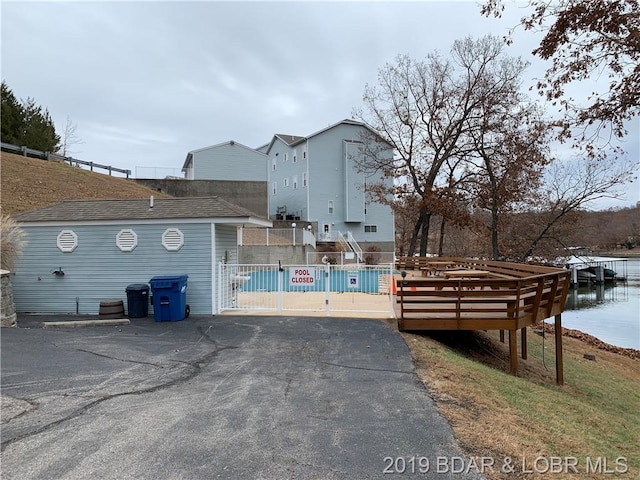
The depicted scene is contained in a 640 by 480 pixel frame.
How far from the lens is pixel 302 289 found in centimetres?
1100

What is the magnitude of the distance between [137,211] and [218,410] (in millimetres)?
7508

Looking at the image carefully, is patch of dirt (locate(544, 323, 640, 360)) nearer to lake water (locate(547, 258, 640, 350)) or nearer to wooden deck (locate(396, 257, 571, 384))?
lake water (locate(547, 258, 640, 350))

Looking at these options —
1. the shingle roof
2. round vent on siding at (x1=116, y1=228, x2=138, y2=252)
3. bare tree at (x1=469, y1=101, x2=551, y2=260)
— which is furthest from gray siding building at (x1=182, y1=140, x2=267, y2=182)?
round vent on siding at (x1=116, y1=228, x2=138, y2=252)

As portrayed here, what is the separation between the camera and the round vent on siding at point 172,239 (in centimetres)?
996

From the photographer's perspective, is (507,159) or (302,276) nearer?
(302,276)

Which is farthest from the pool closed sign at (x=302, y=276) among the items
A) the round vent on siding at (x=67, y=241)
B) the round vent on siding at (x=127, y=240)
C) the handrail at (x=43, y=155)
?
the handrail at (x=43, y=155)

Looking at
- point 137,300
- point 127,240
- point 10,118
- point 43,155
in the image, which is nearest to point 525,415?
point 137,300

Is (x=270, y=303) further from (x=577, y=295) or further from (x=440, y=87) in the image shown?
(x=577, y=295)

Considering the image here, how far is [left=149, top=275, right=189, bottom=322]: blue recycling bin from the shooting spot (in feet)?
30.3

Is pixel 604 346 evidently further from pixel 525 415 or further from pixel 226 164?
pixel 226 164

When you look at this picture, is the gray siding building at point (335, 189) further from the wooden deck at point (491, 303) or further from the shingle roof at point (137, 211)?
the wooden deck at point (491, 303)

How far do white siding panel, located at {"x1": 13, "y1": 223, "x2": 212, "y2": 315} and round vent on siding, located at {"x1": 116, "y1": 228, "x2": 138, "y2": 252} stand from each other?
0.32 feet

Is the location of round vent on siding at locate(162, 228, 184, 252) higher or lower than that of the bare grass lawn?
higher

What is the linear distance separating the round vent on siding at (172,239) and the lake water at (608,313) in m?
18.1
